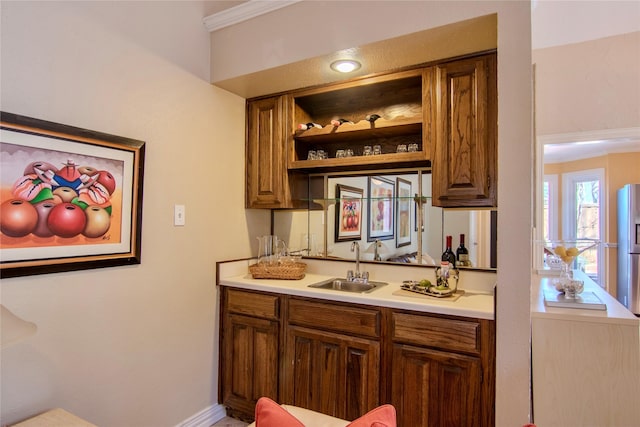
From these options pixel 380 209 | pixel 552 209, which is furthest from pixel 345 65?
pixel 552 209

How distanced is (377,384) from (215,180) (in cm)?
164

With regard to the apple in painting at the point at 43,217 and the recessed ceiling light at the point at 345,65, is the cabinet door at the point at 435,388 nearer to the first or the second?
the recessed ceiling light at the point at 345,65

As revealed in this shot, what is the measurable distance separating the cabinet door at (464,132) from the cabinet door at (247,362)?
1.37 meters

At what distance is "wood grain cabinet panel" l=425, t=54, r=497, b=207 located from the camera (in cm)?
187

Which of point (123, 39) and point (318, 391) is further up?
point (123, 39)

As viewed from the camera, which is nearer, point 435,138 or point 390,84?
point 435,138

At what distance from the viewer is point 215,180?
2.41m

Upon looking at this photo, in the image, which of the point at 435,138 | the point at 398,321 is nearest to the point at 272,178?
the point at 435,138

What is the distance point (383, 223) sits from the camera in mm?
2535

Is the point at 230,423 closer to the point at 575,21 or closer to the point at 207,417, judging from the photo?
the point at 207,417

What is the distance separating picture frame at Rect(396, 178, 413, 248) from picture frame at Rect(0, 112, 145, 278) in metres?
1.63

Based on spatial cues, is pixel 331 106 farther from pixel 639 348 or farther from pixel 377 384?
pixel 639 348

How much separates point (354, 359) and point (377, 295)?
0.37m

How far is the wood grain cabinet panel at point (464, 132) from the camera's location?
6.14 ft
